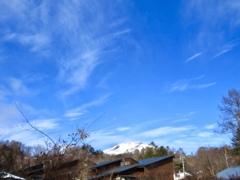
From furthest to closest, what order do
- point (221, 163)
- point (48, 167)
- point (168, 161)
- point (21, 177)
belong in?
point (221, 163), point (168, 161), point (21, 177), point (48, 167)

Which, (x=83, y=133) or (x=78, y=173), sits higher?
(x=83, y=133)

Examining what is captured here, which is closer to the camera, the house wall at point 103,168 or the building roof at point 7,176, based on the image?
the building roof at point 7,176

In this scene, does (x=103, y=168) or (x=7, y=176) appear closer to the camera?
(x=7, y=176)

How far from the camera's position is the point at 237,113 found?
31.5 m

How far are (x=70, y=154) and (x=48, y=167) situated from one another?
510 mm

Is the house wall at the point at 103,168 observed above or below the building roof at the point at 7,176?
above

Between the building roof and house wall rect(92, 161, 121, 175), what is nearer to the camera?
the building roof

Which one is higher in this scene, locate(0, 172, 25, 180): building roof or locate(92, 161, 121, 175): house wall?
locate(92, 161, 121, 175): house wall

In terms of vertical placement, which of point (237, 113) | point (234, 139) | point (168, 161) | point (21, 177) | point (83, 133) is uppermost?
point (237, 113)

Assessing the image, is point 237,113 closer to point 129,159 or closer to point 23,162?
point 129,159

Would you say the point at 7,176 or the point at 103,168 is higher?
the point at 103,168

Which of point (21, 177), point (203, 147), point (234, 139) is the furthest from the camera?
point (203, 147)

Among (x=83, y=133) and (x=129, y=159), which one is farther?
(x=129, y=159)

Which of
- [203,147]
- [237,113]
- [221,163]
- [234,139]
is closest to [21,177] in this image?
[237,113]
